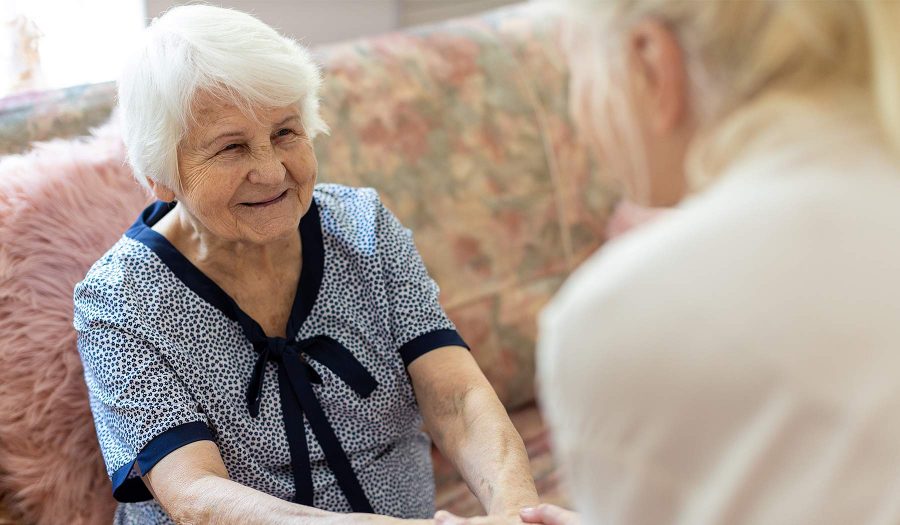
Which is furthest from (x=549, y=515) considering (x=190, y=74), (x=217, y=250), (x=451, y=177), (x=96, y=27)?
(x=96, y=27)

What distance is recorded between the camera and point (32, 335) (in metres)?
1.62

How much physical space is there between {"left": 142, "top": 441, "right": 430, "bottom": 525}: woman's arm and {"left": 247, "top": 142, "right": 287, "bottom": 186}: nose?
406 millimetres

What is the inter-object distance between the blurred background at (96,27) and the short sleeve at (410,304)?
0.51 meters

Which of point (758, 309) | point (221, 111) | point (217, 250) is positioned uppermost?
point (758, 309)

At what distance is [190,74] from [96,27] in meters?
1.13

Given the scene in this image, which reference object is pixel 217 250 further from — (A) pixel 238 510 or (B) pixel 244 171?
(A) pixel 238 510

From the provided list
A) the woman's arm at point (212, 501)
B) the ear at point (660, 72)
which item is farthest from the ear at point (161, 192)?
the ear at point (660, 72)

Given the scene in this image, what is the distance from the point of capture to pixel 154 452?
57.2 inches

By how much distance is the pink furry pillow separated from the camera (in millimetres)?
1593

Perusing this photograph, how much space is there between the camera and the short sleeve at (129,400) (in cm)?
146

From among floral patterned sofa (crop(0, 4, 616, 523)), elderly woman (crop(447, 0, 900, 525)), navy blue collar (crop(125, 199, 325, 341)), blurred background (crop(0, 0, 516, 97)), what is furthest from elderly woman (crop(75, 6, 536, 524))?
elderly woman (crop(447, 0, 900, 525))

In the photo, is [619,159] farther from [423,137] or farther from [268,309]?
[423,137]

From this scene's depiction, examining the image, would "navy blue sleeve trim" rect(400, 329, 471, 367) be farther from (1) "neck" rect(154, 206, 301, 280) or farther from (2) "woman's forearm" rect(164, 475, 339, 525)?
(2) "woman's forearm" rect(164, 475, 339, 525)

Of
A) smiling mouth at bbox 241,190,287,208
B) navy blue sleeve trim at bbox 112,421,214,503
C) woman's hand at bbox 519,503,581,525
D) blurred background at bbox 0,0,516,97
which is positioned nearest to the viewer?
woman's hand at bbox 519,503,581,525
